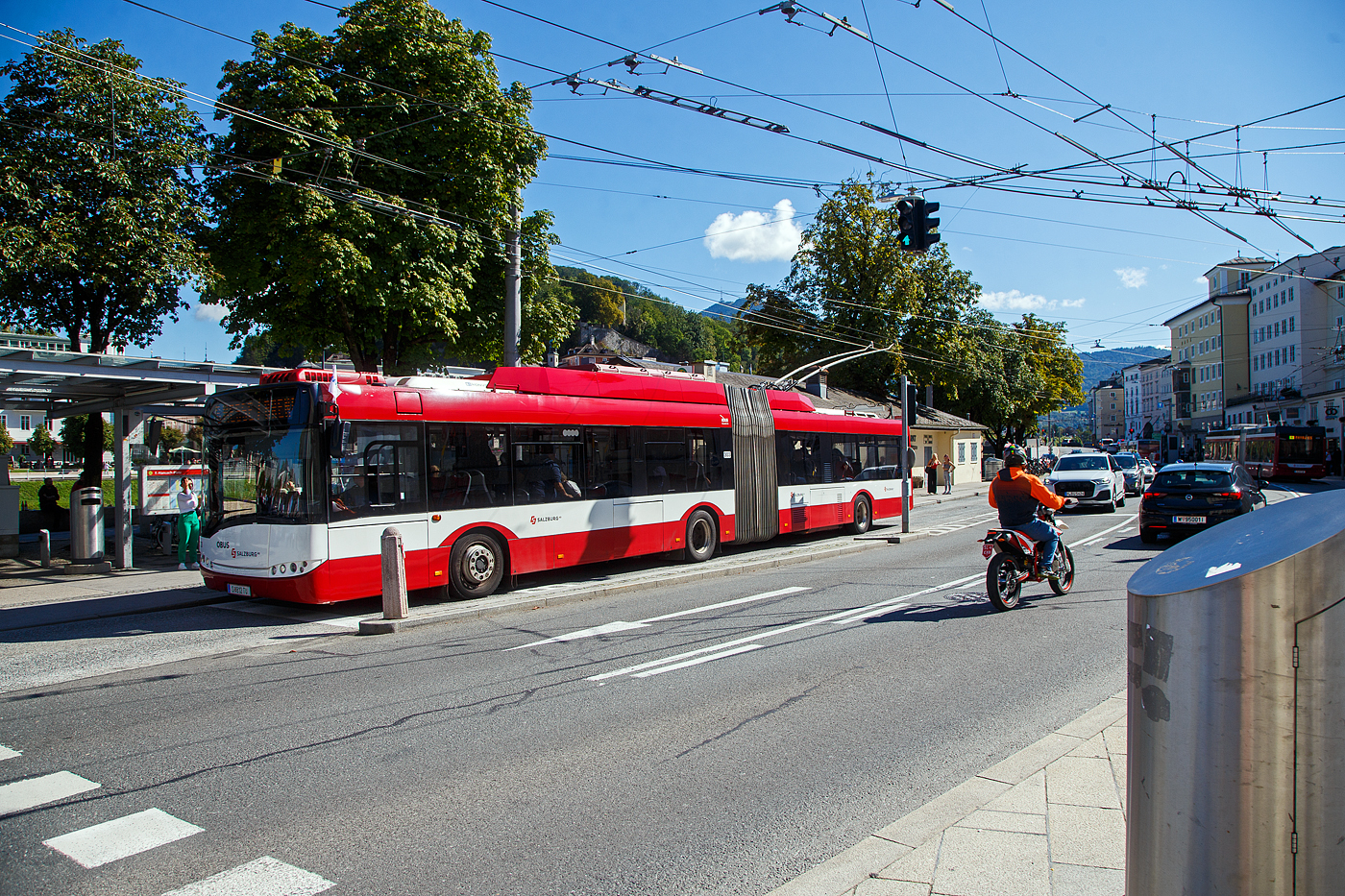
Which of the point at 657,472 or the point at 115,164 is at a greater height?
the point at 115,164

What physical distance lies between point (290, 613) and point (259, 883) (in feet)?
26.2

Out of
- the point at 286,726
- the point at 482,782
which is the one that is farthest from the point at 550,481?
the point at 482,782

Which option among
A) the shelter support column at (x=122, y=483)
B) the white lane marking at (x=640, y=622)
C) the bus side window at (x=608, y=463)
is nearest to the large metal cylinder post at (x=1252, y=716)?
the white lane marking at (x=640, y=622)

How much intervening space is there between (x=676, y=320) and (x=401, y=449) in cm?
10251

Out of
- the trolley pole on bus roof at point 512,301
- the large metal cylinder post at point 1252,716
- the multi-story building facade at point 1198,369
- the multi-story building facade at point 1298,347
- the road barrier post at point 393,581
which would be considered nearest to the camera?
the large metal cylinder post at point 1252,716

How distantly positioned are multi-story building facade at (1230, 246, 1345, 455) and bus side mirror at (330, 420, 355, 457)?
222 feet

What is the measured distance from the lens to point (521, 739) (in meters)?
5.61

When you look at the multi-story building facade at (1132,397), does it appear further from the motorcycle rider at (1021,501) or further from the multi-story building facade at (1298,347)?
the motorcycle rider at (1021,501)

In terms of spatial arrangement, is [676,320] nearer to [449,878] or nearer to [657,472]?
[657,472]

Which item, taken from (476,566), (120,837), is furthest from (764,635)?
(120,837)

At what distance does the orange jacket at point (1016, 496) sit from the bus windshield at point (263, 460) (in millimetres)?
7937

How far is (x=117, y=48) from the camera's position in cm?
1752

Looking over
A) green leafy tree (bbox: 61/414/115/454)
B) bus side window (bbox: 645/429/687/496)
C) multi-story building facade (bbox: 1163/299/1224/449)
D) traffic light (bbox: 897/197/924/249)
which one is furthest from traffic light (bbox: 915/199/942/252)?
multi-story building facade (bbox: 1163/299/1224/449)

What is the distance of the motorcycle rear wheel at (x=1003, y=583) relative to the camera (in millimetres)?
9625
